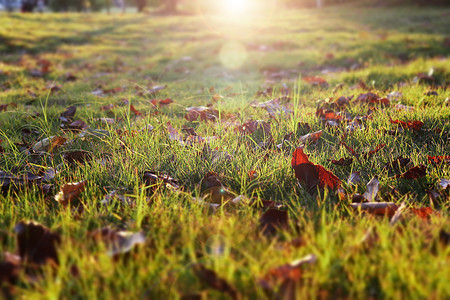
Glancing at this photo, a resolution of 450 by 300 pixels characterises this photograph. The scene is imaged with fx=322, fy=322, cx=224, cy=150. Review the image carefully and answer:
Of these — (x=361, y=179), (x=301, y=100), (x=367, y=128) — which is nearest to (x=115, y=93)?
(x=301, y=100)

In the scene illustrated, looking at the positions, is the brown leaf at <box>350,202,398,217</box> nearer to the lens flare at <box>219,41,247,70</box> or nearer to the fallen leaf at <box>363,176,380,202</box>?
the fallen leaf at <box>363,176,380,202</box>

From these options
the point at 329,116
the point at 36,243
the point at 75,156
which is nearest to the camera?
the point at 36,243

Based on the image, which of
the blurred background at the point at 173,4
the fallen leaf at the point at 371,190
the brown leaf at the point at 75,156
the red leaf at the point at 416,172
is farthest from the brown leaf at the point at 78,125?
the blurred background at the point at 173,4

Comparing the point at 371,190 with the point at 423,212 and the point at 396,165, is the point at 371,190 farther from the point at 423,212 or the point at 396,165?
the point at 396,165

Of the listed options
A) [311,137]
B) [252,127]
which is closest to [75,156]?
[252,127]

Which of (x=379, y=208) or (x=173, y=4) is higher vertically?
(x=173, y=4)

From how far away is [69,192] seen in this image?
167 centimetres

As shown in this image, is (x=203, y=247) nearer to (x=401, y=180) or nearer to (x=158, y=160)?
(x=158, y=160)

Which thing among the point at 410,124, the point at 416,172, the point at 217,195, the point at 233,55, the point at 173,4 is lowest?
the point at 217,195

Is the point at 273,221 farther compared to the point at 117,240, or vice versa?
the point at 273,221

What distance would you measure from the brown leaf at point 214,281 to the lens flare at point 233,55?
7125 mm

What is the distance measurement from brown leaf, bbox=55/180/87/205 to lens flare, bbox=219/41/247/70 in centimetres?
651

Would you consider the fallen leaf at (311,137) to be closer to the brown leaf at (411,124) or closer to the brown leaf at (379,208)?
the brown leaf at (411,124)

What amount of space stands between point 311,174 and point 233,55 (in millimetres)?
8172
